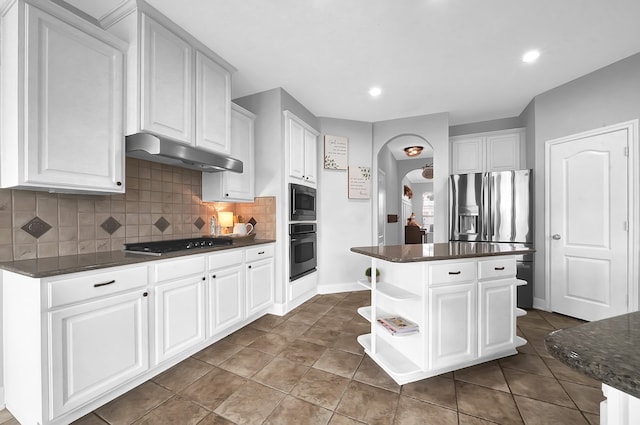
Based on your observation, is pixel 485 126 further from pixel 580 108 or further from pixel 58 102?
pixel 58 102

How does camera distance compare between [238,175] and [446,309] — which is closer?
[446,309]

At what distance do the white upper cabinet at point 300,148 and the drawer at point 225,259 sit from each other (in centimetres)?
115

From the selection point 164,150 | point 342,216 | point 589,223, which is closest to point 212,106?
point 164,150

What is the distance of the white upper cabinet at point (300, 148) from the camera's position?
319 cm

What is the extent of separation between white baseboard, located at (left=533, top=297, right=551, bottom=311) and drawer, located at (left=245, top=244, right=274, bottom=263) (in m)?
3.31

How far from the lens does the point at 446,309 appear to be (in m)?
1.82

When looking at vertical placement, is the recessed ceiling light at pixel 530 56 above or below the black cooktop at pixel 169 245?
above

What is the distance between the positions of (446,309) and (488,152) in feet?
10.2

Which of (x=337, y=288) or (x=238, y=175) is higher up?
(x=238, y=175)

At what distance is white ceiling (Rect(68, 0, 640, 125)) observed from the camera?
1.92m

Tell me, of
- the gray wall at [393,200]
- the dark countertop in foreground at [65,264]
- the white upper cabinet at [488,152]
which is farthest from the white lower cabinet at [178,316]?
the gray wall at [393,200]

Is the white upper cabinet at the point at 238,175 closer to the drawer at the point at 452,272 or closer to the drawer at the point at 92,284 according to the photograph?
the drawer at the point at 92,284

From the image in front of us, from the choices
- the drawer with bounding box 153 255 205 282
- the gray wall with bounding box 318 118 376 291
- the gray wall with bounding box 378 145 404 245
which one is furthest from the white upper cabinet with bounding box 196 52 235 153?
the gray wall with bounding box 378 145 404 245

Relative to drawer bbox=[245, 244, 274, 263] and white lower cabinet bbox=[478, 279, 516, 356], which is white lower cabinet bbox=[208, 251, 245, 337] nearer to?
drawer bbox=[245, 244, 274, 263]
